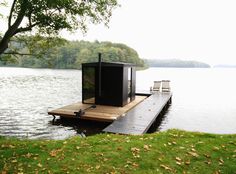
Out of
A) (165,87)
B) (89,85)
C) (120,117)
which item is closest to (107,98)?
(89,85)

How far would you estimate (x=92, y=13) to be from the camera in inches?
302

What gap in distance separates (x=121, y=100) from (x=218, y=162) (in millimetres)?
11021

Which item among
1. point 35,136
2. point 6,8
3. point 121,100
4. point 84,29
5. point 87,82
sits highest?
point 6,8

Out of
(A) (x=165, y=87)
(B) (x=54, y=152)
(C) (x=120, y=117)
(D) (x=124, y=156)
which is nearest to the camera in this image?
(D) (x=124, y=156)

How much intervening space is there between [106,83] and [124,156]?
11.0m

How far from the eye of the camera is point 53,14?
6.77 m

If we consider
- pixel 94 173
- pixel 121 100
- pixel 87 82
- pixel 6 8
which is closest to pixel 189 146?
pixel 94 173

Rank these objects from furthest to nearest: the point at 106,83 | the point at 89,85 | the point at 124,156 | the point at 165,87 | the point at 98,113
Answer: the point at 165,87, the point at 89,85, the point at 106,83, the point at 98,113, the point at 124,156

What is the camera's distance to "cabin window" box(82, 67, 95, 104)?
16.6m

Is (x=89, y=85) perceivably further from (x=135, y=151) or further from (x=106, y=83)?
(x=135, y=151)

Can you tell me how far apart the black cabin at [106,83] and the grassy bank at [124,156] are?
9243 mm

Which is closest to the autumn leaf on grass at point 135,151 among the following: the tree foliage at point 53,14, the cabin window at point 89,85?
the tree foliage at point 53,14

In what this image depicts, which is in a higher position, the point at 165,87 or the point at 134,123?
the point at 165,87

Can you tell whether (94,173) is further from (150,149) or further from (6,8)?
(6,8)
